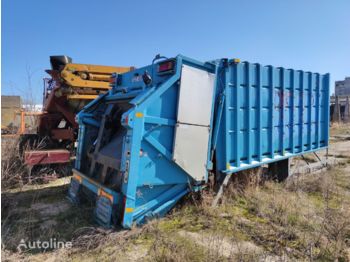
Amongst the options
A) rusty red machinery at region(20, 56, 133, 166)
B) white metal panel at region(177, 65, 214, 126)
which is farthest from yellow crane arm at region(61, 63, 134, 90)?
white metal panel at region(177, 65, 214, 126)

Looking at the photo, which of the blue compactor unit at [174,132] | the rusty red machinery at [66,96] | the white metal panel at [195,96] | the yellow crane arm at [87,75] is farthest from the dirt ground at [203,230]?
the yellow crane arm at [87,75]

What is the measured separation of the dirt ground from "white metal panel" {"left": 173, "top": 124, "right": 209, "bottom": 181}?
1.76ft

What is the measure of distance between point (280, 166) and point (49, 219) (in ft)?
15.2

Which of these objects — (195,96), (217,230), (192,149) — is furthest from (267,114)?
(217,230)

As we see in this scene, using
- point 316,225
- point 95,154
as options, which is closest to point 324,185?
point 316,225

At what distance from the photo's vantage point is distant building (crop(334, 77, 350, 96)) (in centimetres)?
4112

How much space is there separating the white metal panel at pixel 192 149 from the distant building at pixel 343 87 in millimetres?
44372

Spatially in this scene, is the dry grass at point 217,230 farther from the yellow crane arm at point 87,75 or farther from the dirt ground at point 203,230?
the yellow crane arm at point 87,75

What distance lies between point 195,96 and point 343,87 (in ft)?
153

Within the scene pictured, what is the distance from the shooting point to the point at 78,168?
4.67 meters

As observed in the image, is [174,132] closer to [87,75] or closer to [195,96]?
[195,96]

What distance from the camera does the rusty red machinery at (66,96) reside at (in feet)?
21.5

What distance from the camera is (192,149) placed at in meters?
3.80

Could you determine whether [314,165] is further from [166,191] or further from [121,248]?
[121,248]
